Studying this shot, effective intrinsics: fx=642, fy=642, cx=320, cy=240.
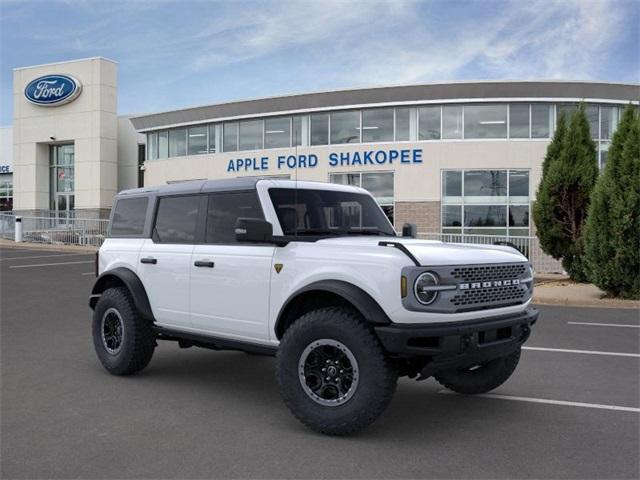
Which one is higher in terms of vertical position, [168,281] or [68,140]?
[68,140]

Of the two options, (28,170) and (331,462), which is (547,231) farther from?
(28,170)

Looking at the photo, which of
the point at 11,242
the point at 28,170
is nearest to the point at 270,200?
the point at 11,242

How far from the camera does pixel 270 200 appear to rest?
218 inches

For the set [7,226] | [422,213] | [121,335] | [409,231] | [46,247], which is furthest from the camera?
[7,226]

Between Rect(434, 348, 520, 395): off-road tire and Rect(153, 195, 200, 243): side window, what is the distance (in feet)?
8.67

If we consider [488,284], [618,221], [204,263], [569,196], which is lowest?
[488,284]

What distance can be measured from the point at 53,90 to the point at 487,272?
125 feet

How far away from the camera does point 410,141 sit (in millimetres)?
27000

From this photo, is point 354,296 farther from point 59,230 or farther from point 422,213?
point 59,230

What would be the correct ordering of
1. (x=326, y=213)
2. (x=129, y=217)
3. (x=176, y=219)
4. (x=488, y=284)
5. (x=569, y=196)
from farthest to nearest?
(x=569, y=196) → (x=129, y=217) → (x=176, y=219) → (x=326, y=213) → (x=488, y=284)

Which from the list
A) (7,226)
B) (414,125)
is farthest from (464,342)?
(7,226)

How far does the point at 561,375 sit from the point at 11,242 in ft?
102

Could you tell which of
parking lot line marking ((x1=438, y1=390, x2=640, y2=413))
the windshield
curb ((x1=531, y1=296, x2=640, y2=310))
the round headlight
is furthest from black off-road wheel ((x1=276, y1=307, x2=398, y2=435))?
curb ((x1=531, y1=296, x2=640, y2=310))

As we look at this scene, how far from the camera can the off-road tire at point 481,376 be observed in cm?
558
